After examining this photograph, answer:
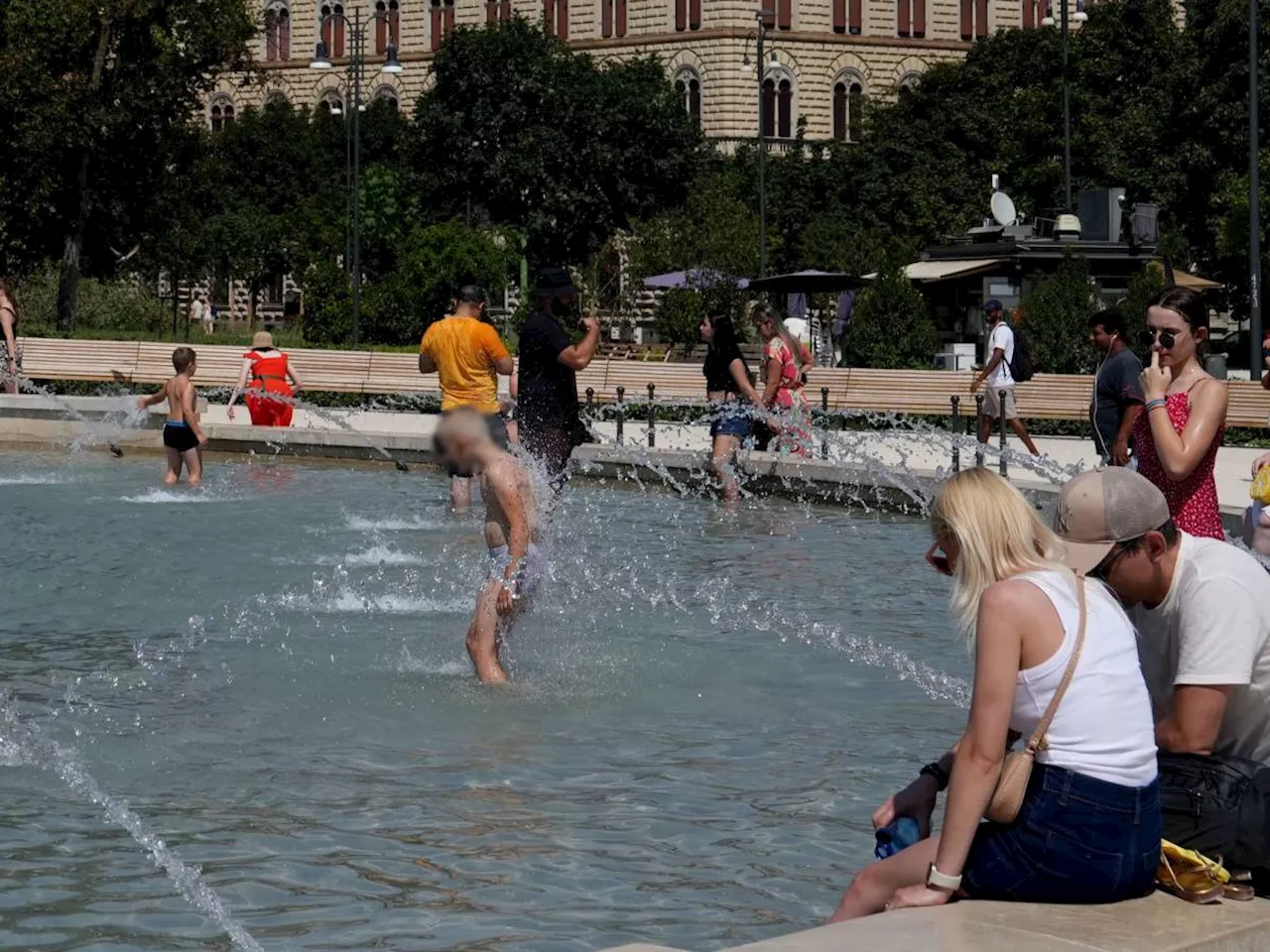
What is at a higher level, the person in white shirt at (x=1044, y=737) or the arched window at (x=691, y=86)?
the arched window at (x=691, y=86)

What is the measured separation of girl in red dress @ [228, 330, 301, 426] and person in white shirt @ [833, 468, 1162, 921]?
1799cm

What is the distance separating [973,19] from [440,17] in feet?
68.1

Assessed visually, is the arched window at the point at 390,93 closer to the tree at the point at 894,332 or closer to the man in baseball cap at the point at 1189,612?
the tree at the point at 894,332

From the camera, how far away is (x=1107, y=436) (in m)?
13.3

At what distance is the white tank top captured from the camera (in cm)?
550

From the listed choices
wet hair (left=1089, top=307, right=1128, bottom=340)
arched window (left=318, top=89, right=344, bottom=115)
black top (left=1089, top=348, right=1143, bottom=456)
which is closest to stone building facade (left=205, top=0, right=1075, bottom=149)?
arched window (left=318, top=89, right=344, bottom=115)

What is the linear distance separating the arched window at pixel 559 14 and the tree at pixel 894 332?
55536 mm

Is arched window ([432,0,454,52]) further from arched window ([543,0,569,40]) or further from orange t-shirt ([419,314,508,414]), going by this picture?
orange t-shirt ([419,314,508,414])

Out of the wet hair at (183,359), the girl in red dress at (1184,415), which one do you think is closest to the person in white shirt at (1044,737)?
the girl in red dress at (1184,415)

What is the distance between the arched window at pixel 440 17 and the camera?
94562 millimetres

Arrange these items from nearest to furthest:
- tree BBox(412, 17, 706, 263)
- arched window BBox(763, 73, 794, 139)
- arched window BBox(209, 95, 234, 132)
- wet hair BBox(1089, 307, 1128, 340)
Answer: wet hair BBox(1089, 307, 1128, 340), tree BBox(412, 17, 706, 263), arched window BBox(763, 73, 794, 139), arched window BBox(209, 95, 234, 132)

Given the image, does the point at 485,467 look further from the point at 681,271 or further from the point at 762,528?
the point at 681,271

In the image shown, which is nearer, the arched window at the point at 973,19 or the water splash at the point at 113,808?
the water splash at the point at 113,808

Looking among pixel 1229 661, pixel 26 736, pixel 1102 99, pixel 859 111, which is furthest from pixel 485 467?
pixel 859 111
